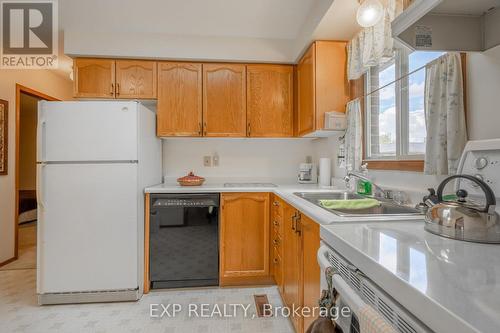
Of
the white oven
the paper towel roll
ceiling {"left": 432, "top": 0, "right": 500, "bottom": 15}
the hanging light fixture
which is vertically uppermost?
the hanging light fixture

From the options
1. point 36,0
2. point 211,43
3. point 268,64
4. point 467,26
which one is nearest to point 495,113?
point 467,26

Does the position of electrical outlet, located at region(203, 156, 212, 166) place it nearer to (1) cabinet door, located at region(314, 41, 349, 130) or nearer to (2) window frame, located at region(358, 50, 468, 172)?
(1) cabinet door, located at region(314, 41, 349, 130)

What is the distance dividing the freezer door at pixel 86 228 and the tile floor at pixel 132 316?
0.16 metres

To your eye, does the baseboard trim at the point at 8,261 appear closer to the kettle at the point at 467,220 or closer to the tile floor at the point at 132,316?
the tile floor at the point at 132,316

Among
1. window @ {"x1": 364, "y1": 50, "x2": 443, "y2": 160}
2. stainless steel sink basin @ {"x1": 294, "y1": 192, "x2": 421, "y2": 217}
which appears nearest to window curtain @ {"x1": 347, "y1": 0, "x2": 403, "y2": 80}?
window @ {"x1": 364, "y1": 50, "x2": 443, "y2": 160}

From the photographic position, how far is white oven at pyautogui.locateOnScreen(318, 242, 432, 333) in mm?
532

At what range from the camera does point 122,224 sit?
2.12 metres

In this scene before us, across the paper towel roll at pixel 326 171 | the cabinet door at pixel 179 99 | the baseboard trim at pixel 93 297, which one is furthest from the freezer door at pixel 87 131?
the paper towel roll at pixel 326 171

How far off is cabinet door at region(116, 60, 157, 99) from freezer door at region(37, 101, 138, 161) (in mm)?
477

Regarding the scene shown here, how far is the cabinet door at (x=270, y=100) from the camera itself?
2672 millimetres

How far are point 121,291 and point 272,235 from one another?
1336 millimetres

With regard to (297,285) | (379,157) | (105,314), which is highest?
(379,157)

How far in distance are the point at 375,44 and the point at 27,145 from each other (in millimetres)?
6144

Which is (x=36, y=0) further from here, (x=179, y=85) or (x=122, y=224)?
(x=122, y=224)
